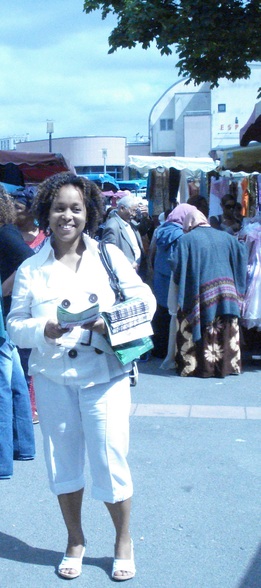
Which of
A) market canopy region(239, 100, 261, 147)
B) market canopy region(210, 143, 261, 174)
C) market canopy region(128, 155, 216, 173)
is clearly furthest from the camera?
market canopy region(128, 155, 216, 173)

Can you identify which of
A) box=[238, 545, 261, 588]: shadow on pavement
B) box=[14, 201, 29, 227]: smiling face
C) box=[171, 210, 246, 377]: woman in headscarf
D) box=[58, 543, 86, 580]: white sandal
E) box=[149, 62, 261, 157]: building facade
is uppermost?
box=[149, 62, 261, 157]: building facade

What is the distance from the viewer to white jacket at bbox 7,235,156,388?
3328 millimetres

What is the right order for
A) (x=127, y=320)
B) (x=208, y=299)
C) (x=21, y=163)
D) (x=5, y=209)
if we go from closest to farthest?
1. (x=127, y=320)
2. (x=5, y=209)
3. (x=208, y=299)
4. (x=21, y=163)

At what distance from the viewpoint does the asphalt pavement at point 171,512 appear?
12.1ft

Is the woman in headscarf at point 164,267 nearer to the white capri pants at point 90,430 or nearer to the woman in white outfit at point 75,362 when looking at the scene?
the woman in white outfit at point 75,362

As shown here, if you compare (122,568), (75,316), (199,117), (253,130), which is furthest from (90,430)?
(199,117)

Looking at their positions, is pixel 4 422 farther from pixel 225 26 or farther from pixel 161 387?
pixel 225 26

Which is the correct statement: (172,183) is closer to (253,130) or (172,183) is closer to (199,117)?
(253,130)

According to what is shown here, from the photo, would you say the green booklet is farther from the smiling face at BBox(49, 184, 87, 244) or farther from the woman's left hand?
the smiling face at BBox(49, 184, 87, 244)

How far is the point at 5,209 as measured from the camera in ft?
16.1

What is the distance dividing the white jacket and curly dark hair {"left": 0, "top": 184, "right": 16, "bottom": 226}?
1.40 meters

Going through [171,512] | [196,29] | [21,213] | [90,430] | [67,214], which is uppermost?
[196,29]

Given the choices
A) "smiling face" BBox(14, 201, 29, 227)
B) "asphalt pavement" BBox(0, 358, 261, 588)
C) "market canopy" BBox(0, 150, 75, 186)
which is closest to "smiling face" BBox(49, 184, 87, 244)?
"asphalt pavement" BBox(0, 358, 261, 588)

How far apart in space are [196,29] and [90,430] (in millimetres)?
8343
